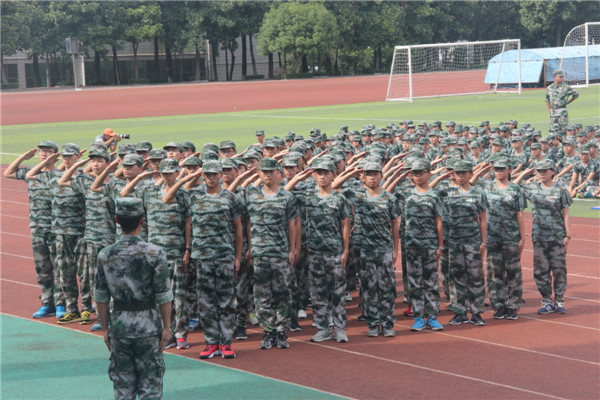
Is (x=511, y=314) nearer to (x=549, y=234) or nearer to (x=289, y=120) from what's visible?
(x=549, y=234)

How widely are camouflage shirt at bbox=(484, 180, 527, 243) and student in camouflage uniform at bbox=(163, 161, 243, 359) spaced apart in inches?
128

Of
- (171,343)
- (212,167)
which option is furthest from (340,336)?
(212,167)

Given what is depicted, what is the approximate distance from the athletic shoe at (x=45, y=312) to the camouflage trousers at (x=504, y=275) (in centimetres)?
540

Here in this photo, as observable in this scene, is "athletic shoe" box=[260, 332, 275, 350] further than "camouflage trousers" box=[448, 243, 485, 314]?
No

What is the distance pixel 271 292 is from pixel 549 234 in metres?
3.61

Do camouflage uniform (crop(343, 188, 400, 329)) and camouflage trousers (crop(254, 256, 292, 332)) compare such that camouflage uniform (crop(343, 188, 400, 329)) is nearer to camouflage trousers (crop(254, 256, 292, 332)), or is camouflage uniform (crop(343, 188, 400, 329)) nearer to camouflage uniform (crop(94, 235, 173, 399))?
camouflage trousers (crop(254, 256, 292, 332))

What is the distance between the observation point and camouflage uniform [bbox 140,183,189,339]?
366 inches

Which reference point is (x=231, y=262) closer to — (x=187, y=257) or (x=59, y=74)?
(x=187, y=257)

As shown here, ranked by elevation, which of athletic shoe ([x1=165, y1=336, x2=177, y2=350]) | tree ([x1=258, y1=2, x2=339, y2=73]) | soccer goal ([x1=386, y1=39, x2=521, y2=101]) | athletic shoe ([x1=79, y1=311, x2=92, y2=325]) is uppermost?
tree ([x1=258, y1=2, x2=339, y2=73])

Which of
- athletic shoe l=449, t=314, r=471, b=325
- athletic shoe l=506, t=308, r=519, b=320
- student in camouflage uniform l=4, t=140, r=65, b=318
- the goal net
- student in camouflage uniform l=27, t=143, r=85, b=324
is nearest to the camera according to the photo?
athletic shoe l=449, t=314, r=471, b=325

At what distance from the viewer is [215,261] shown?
8.91 m

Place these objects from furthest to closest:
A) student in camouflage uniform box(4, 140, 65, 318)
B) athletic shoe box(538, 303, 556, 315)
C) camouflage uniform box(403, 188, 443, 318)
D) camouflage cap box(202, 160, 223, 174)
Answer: student in camouflage uniform box(4, 140, 65, 318) < athletic shoe box(538, 303, 556, 315) < camouflage uniform box(403, 188, 443, 318) < camouflage cap box(202, 160, 223, 174)

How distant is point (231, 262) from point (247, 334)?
54.2 inches

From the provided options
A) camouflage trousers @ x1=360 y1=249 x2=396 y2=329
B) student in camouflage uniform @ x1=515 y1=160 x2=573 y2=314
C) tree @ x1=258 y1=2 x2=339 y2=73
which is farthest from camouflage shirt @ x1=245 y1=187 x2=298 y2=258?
tree @ x1=258 y1=2 x2=339 y2=73
